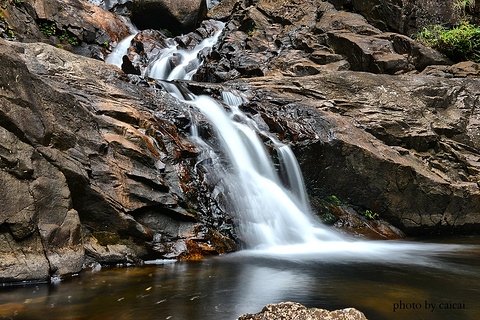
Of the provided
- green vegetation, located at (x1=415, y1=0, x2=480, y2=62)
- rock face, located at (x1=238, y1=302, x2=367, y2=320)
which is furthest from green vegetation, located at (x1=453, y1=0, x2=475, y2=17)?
rock face, located at (x1=238, y1=302, x2=367, y2=320)

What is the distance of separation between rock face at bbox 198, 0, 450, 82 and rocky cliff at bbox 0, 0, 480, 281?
8 centimetres

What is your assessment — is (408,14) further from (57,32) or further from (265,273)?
(57,32)

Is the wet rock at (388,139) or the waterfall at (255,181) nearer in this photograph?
the waterfall at (255,181)

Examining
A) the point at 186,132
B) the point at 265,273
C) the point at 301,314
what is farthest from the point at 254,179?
the point at 301,314

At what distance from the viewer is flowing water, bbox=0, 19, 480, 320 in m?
3.12

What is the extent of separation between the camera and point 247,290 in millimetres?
3707

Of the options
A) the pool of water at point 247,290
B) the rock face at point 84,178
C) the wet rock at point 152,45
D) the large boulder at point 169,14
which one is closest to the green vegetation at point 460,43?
the wet rock at point 152,45

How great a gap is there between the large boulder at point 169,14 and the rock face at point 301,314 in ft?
58.7

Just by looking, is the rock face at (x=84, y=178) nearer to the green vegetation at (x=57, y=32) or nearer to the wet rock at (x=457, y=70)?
the green vegetation at (x=57, y=32)

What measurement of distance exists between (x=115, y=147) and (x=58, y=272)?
211 cm

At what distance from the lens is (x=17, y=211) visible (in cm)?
371

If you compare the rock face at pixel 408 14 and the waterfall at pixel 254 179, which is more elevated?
the rock face at pixel 408 14

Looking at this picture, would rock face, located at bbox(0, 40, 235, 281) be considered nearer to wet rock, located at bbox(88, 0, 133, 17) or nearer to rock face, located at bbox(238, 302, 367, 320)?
rock face, located at bbox(238, 302, 367, 320)

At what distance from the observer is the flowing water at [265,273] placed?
123 inches
